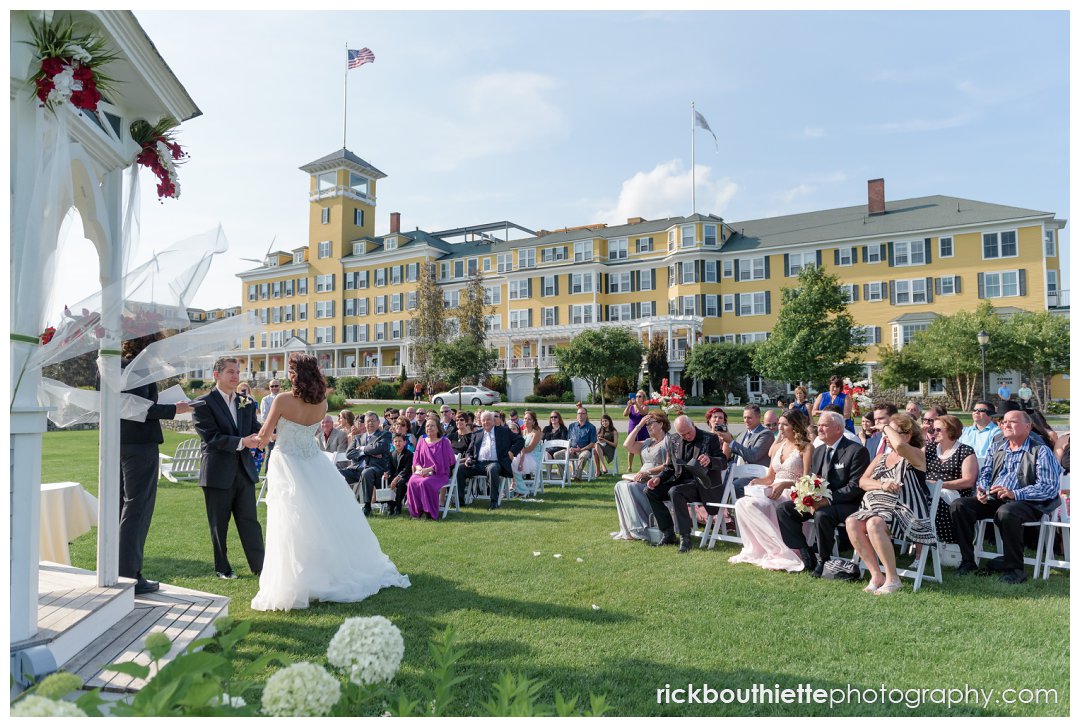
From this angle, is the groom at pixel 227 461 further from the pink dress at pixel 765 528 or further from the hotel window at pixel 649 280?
the hotel window at pixel 649 280

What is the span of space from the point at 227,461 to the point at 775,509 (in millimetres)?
5363

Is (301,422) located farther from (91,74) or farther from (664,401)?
(664,401)

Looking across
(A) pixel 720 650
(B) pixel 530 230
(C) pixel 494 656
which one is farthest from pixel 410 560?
(B) pixel 530 230

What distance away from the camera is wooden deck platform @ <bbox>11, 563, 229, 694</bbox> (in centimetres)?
378

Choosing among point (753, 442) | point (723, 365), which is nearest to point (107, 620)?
point (753, 442)

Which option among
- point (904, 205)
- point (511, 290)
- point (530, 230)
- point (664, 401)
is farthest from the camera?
point (530, 230)

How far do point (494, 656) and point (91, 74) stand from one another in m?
4.06

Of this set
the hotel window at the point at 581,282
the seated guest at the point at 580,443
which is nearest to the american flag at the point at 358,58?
the hotel window at the point at 581,282

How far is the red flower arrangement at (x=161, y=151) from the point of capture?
4973 mm

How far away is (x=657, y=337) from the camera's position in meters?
47.1

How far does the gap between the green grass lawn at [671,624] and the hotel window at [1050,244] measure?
4425cm

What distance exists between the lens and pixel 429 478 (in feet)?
33.7

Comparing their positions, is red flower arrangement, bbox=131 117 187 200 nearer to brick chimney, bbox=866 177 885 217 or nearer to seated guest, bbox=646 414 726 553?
seated guest, bbox=646 414 726 553

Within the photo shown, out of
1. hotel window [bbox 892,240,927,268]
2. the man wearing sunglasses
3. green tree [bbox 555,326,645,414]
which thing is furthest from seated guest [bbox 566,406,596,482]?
hotel window [bbox 892,240,927,268]
